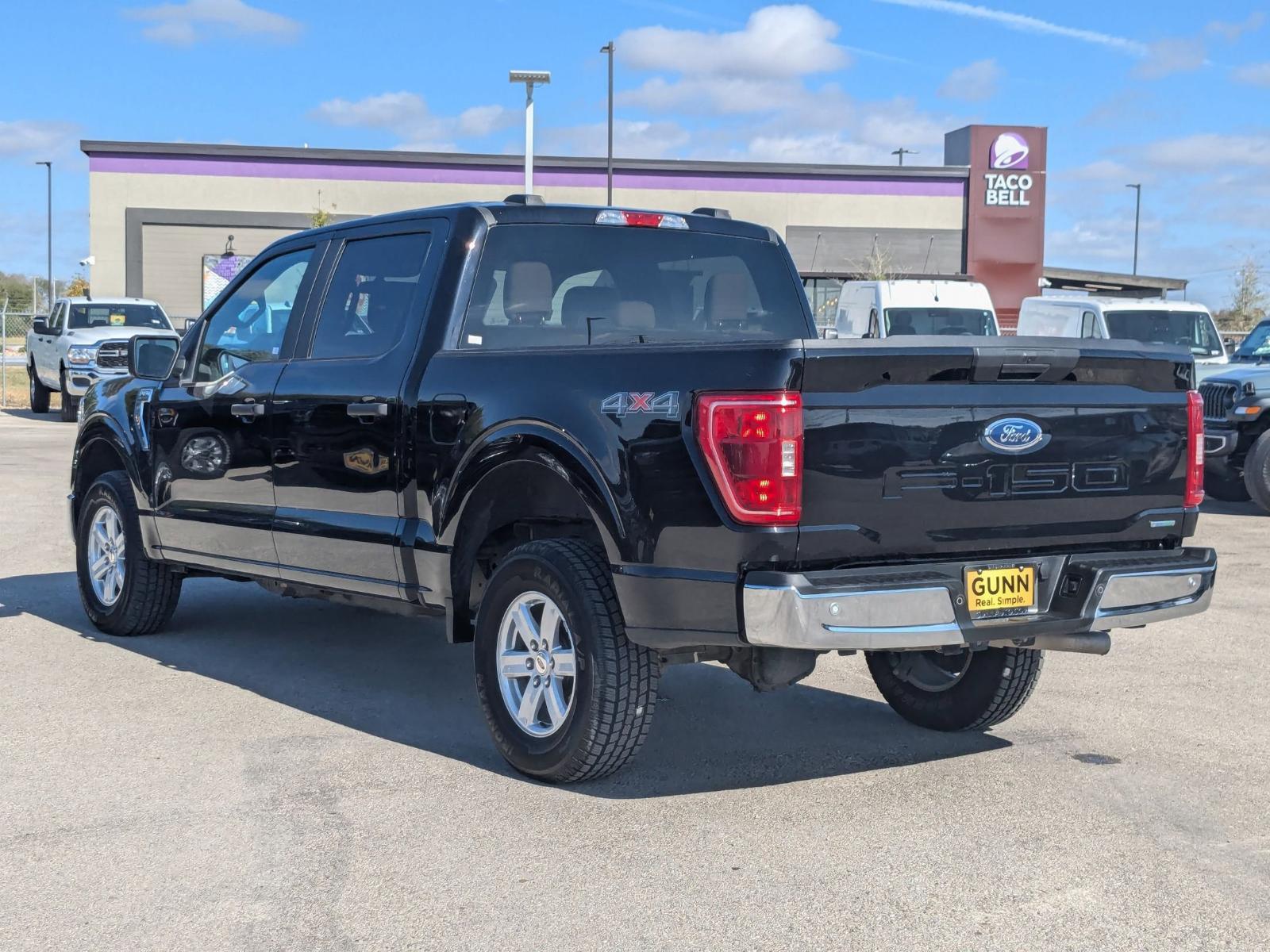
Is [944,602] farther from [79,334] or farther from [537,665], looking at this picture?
[79,334]

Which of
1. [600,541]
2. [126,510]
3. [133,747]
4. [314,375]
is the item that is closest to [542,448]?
[600,541]

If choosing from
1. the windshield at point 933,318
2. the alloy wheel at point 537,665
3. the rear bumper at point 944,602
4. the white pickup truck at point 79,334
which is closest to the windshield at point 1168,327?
the windshield at point 933,318

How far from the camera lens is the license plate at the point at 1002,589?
4.65 meters

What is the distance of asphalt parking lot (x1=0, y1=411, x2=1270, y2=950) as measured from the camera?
3916 millimetres

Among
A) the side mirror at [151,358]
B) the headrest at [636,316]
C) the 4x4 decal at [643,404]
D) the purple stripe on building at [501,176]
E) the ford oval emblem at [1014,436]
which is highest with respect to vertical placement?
the purple stripe on building at [501,176]

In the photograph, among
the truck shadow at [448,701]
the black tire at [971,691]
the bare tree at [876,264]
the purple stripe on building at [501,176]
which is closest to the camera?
the truck shadow at [448,701]

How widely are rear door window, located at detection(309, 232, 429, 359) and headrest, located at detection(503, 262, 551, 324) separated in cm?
36

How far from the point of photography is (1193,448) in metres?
5.16

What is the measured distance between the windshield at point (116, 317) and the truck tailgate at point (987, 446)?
2254 cm

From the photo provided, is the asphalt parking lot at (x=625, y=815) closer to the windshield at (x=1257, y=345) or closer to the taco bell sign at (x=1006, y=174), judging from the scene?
the windshield at (x=1257, y=345)

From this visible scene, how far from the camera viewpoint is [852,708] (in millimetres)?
6379

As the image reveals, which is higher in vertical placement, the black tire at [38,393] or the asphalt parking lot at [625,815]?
the black tire at [38,393]

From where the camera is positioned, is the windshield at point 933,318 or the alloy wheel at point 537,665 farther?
the windshield at point 933,318

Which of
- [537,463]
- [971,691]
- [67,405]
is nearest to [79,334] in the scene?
[67,405]
